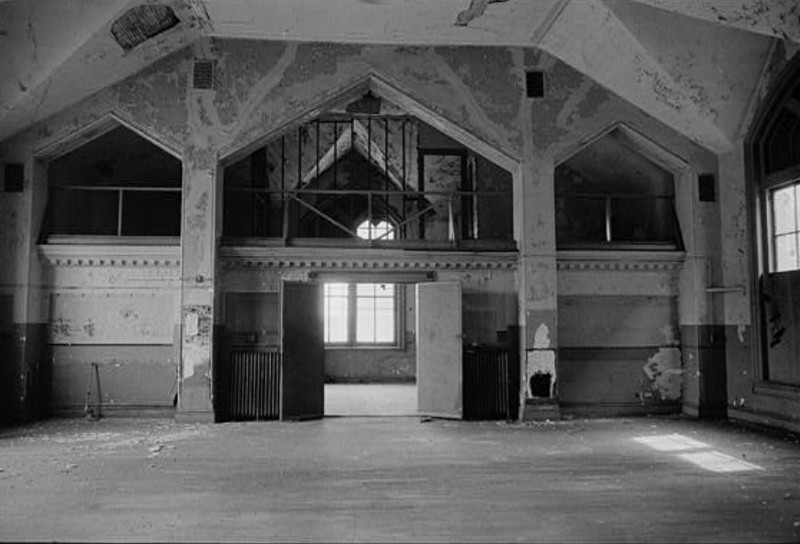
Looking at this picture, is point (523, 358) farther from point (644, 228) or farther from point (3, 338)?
point (3, 338)

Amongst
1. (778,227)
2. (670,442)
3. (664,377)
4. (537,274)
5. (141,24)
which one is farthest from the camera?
(664,377)

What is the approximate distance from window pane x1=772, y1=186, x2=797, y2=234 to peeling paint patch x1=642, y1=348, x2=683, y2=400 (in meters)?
2.20

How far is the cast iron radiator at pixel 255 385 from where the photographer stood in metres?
8.64

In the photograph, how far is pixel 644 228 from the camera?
10.2 metres

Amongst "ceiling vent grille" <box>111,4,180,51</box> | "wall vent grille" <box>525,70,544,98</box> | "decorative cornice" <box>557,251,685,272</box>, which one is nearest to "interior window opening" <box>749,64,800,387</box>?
"decorative cornice" <box>557,251,685,272</box>

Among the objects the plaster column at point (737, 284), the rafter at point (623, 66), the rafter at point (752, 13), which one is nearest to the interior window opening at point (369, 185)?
the rafter at point (623, 66)

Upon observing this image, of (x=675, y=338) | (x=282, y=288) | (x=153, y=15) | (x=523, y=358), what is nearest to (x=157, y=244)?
(x=282, y=288)

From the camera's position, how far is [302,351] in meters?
8.84

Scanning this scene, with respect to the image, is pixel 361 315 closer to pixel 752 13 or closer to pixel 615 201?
pixel 615 201

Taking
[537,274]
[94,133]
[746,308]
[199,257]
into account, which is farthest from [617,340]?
[94,133]

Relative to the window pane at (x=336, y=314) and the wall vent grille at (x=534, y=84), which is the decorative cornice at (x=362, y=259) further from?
the window pane at (x=336, y=314)

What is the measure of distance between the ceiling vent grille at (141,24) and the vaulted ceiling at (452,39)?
0.09 m

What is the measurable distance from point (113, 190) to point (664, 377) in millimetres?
7957

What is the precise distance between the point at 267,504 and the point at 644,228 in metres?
7.68
